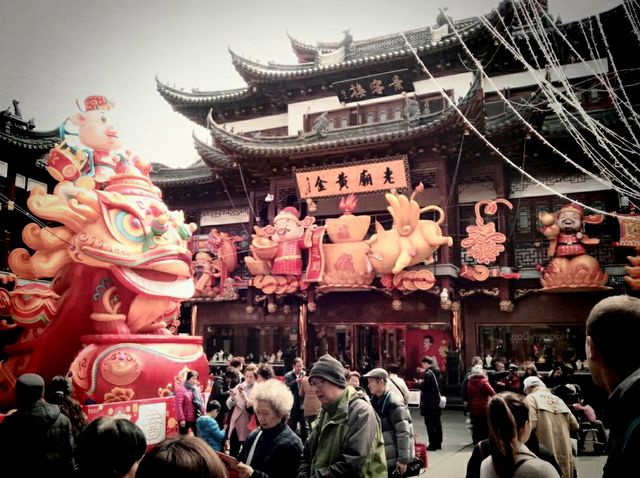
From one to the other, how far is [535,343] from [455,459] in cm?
742

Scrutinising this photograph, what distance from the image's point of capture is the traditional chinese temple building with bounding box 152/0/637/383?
1342 centimetres

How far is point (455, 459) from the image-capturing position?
7402 millimetres

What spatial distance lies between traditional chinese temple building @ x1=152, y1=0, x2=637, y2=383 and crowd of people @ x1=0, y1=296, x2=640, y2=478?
8.92 meters

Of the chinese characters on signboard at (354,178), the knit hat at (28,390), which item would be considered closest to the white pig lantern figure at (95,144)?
the knit hat at (28,390)

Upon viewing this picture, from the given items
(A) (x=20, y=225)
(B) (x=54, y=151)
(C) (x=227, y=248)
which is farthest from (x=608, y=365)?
(A) (x=20, y=225)

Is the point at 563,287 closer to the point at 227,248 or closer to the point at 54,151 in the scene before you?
the point at 227,248

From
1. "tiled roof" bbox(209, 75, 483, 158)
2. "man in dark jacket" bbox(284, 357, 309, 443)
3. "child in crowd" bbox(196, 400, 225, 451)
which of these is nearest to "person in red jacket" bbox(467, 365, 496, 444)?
"man in dark jacket" bbox(284, 357, 309, 443)

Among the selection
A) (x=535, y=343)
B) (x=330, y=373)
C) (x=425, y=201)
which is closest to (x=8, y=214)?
(x=425, y=201)

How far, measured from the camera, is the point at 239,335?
17344 millimetres

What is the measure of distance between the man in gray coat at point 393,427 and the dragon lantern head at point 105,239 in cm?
492

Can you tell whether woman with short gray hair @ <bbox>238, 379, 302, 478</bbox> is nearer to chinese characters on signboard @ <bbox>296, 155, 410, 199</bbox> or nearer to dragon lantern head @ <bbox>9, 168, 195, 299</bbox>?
dragon lantern head @ <bbox>9, 168, 195, 299</bbox>

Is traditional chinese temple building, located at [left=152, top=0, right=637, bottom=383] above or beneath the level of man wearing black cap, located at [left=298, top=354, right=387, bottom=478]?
above

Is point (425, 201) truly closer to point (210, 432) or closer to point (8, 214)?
point (210, 432)

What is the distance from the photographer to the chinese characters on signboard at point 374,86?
15930 millimetres
